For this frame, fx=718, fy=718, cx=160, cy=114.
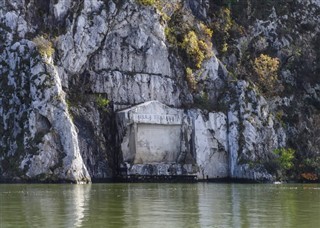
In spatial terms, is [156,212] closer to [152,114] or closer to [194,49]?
[152,114]

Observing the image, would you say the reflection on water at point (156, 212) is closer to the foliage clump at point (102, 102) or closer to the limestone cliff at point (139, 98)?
the limestone cliff at point (139, 98)

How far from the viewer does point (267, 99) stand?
295ft

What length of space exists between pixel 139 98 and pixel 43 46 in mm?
13137

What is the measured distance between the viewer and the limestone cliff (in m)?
72.1

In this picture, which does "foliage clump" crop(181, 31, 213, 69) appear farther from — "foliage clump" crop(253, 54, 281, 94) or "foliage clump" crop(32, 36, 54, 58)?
"foliage clump" crop(32, 36, 54, 58)

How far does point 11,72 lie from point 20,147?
8.82 metres

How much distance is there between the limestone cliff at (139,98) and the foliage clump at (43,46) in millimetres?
124

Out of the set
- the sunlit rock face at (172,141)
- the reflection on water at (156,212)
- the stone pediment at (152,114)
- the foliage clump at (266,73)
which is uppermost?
the foliage clump at (266,73)

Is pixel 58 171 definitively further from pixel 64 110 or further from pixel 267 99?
pixel 267 99

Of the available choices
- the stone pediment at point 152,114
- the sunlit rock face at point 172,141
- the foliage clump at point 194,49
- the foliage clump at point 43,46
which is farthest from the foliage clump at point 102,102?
Answer: the foliage clump at point 194,49

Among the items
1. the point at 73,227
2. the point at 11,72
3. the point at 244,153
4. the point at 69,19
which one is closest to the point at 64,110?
the point at 11,72

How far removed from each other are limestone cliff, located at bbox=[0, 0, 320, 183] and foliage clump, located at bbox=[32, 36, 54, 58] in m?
0.12

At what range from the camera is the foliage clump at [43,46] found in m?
74.1

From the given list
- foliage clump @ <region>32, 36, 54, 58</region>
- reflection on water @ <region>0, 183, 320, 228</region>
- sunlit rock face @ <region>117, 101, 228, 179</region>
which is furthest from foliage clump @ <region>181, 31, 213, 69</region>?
reflection on water @ <region>0, 183, 320, 228</region>
